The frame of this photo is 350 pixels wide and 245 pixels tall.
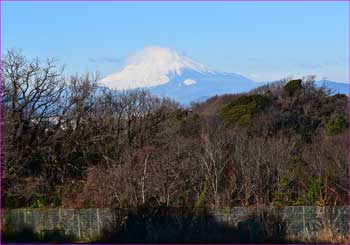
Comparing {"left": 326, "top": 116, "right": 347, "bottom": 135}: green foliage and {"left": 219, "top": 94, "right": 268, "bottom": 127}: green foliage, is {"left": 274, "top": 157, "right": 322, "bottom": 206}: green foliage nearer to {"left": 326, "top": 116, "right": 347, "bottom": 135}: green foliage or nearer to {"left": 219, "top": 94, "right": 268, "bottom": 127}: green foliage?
{"left": 326, "top": 116, "right": 347, "bottom": 135}: green foliage

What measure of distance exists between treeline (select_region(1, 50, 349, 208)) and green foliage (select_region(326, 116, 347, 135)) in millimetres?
139

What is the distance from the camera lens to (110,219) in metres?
28.2

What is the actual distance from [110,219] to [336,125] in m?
31.0

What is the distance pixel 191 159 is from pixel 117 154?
8.39m

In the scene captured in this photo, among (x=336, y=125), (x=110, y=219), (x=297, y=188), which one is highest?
(x=336, y=125)

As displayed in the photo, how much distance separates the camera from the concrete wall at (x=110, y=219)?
24438 mm

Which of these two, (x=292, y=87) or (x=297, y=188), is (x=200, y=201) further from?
(x=292, y=87)

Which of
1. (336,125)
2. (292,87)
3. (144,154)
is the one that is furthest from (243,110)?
(144,154)

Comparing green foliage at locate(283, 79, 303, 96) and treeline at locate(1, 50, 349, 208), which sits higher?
green foliage at locate(283, 79, 303, 96)

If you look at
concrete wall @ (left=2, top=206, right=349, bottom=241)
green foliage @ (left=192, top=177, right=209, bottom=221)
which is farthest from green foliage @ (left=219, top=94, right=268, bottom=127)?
concrete wall @ (left=2, top=206, right=349, bottom=241)

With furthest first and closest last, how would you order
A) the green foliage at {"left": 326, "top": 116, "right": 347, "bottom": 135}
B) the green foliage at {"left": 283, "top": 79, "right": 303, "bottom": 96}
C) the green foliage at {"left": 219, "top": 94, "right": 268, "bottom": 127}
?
the green foliage at {"left": 283, "top": 79, "right": 303, "bottom": 96}, the green foliage at {"left": 219, "top": 94, "right": 268, "bottom": 127}, the green foliage at {"left": 326, "top": 116, "right": 347, "bottom": 135}

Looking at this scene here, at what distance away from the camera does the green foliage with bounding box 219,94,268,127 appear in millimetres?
57763

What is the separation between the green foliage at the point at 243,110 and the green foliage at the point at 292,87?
294 cm

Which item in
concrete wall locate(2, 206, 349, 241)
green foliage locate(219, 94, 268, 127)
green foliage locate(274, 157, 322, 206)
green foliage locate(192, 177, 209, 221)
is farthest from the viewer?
green foliage locate(219, 94, 268, 127)
